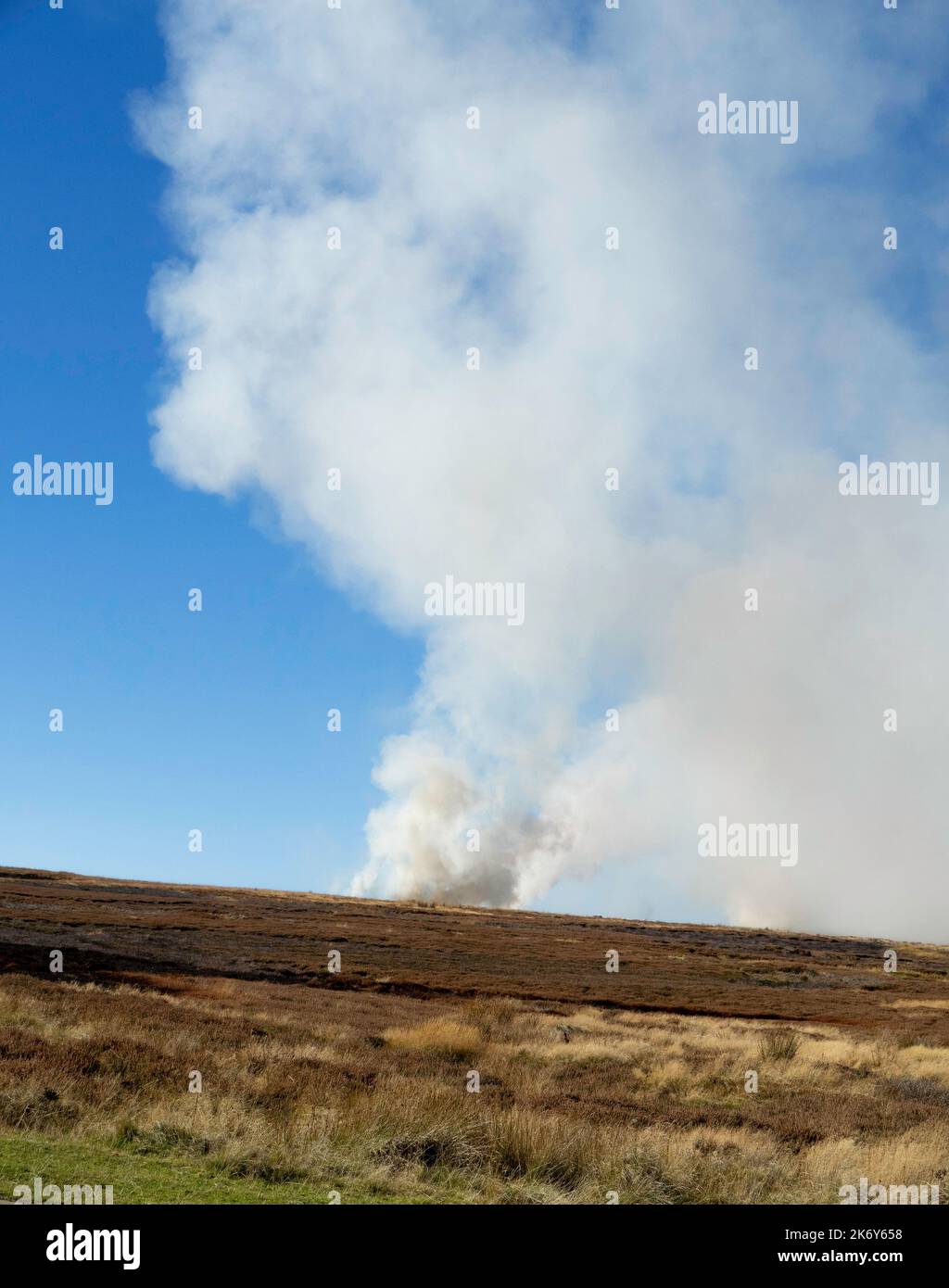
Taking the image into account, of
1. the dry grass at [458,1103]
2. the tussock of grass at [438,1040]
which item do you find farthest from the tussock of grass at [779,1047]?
the tussock of grass at [438,1040]

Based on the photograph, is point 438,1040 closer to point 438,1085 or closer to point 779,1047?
point 438,1085

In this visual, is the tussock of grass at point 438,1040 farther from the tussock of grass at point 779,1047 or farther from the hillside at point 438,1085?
the tussock of grass at point 779,1047

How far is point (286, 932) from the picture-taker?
61062 mm

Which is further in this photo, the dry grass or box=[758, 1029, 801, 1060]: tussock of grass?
box=[758, 1029, 801, 1060]: tussock of grass

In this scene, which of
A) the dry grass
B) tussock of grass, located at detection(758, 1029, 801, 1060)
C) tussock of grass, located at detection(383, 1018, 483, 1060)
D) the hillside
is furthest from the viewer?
tussock of grass, located at detection(758, 1029, 801, 1060)

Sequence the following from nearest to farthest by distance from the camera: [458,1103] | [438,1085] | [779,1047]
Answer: [458,1103] → [438,1085] → [779,1047]

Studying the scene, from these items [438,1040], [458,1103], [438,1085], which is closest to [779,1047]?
[438,1040]

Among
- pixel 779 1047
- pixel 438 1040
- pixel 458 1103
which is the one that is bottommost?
pixel 779 1047

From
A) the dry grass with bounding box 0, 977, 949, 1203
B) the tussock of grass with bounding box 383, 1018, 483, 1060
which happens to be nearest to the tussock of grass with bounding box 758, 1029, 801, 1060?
the dry grass with bounding box 0, 977, 949, 1203

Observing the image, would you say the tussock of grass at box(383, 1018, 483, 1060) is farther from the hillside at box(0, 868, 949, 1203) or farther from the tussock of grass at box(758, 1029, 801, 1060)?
the tussock of grass at box(758, 1029, 801, 1060)

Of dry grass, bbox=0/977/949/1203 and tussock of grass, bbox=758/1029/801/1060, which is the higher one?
dry grass, bbox=0/977/949/1203

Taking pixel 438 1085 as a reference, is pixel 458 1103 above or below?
above
